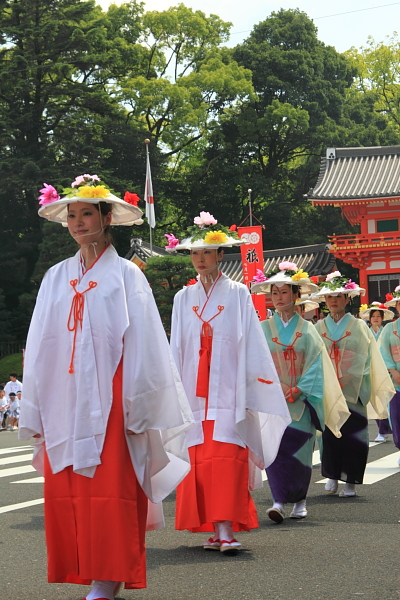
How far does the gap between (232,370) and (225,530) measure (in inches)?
43.1

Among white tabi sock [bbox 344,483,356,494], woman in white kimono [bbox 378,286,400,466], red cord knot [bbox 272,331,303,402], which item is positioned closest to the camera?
red cord knot [bbox 272,331,303,402]

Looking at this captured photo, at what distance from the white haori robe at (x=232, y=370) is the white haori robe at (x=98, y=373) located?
144cm

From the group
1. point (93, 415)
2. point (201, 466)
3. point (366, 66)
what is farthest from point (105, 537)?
point (366, 66)

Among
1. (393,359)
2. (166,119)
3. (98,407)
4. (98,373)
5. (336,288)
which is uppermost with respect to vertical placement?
(166,119)

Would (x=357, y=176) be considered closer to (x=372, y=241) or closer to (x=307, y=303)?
(x=372, y=241)

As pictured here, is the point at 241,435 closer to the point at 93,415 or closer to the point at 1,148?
the point at 93,415

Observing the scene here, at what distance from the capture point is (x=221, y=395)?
5.99 m

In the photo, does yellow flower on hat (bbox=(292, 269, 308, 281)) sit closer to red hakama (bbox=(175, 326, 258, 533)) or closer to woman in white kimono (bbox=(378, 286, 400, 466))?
red hakama (bbox=(175, 326, 258, 533))

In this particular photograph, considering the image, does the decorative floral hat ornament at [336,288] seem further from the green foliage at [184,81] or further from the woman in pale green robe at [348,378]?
the green foliage at [184,81]

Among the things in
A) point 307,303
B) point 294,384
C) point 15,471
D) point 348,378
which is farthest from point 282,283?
point 15,471

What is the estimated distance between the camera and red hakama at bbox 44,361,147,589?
3961 mm

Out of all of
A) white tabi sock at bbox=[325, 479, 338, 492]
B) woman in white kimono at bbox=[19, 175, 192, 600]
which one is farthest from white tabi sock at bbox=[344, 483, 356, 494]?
woman in white kimono at bbox=[19, 175, 192, 600]

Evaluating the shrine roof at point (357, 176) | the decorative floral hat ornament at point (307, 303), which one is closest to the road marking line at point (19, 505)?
the decorative floral hat ornament at point (307, 303)

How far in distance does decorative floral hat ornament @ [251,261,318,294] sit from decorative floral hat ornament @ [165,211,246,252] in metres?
1.03
